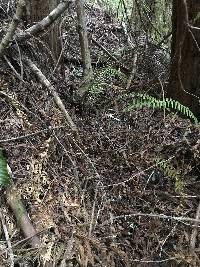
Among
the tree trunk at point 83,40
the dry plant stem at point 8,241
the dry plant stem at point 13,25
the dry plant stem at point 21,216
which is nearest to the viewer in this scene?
the dry plant stem at point 8,241

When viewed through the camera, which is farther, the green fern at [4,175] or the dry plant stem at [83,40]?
the dry plant stem at [83,40]

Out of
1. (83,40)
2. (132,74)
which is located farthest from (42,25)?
(132,74)

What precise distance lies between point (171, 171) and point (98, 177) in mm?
537

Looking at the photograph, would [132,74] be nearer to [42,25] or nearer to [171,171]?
[42,25]

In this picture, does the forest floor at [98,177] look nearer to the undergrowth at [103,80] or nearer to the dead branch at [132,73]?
the undergrowth at [103,80]

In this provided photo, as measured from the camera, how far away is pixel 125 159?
3162mm

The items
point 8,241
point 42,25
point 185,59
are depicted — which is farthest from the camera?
point 185,59

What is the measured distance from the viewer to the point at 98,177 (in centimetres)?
294

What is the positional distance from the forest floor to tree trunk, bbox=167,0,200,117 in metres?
0.24

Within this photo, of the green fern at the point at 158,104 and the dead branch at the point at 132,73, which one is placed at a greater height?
the dead branch at the point at 132,73

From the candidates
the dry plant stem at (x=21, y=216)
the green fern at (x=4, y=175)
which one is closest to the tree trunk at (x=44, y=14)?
the green fern at (x=4, y=175)

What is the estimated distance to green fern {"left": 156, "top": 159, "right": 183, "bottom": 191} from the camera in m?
2.98

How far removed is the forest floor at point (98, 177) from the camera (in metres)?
2.64

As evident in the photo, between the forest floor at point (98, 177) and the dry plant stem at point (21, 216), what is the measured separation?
0.04 m
